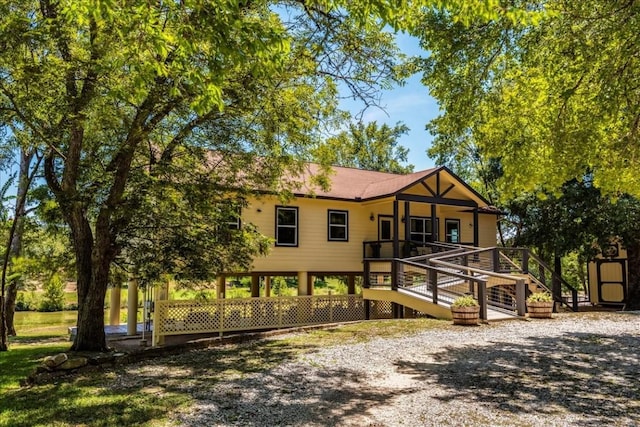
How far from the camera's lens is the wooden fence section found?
13.6 metres

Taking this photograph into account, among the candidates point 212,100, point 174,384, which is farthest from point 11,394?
point 212,100

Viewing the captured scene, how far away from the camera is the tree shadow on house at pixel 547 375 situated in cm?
525

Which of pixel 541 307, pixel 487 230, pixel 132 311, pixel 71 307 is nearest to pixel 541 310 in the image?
pixel 541 307

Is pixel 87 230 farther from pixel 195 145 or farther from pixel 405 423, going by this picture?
pixel 405 423

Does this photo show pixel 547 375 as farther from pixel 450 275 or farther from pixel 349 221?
pixel 349 221

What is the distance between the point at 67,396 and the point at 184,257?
449 centimetres

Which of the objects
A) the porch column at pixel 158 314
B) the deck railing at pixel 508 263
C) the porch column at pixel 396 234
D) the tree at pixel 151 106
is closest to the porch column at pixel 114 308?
the porch column at pixel 158 314

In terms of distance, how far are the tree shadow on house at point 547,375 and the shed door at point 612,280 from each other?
1673cm

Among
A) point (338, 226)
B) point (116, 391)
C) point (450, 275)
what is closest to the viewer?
point (116, 391)

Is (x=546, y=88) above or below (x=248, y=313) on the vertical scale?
above

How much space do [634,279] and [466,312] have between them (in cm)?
1333

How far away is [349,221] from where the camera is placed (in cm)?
1816

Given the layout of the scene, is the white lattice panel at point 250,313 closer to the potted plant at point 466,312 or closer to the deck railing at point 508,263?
the deck railing at point 508,263

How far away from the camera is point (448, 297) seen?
44.2 ft
